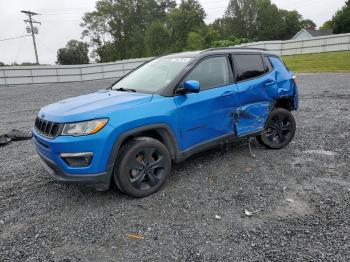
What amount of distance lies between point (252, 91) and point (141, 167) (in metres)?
2.17

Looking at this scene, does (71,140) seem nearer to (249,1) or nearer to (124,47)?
(124,47)

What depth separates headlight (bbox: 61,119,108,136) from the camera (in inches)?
133

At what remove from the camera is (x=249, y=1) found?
77.6 metres

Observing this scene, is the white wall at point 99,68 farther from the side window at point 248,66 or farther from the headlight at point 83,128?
the headlight at point 83,128

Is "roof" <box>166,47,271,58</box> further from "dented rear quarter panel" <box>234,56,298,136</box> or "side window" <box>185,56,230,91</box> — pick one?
"dented rear quarter panel" <box>234,56,298,136</box>

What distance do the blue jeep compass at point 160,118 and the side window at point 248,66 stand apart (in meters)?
0.02

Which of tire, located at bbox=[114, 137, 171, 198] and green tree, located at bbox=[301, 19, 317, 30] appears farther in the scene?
green tree, located at bbox=[301, 19, 317, 30]

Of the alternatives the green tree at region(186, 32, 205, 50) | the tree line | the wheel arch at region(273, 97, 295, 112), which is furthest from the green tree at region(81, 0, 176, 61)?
the wheel arch at region(273, 97, 295, 112)

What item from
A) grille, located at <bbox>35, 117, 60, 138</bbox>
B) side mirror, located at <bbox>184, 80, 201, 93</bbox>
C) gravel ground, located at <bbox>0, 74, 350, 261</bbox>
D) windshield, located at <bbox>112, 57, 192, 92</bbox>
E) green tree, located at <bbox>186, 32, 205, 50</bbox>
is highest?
green tree, located at <bbox>186, 32, 205, 50</bbox>

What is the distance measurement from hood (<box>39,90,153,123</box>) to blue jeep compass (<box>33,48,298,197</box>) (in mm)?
11

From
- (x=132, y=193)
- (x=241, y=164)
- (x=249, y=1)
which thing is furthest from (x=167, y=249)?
(x=249, y=1)

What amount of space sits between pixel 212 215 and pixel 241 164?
1.55 metres

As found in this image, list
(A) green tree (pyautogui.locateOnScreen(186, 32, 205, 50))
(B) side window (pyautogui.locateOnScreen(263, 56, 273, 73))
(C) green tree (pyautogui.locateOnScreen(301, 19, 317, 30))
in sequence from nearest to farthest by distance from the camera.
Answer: (B) side window (pyautogui.locateOnScreen(263, 56, 273, 73)) → (A) green tree (pyautogui.locateOnScreen(186, 32, 205, 50)) → (C) green tree (pyautogui.locateOnScreen(301, 19, 317, 30))

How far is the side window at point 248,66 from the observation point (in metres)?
4.81
